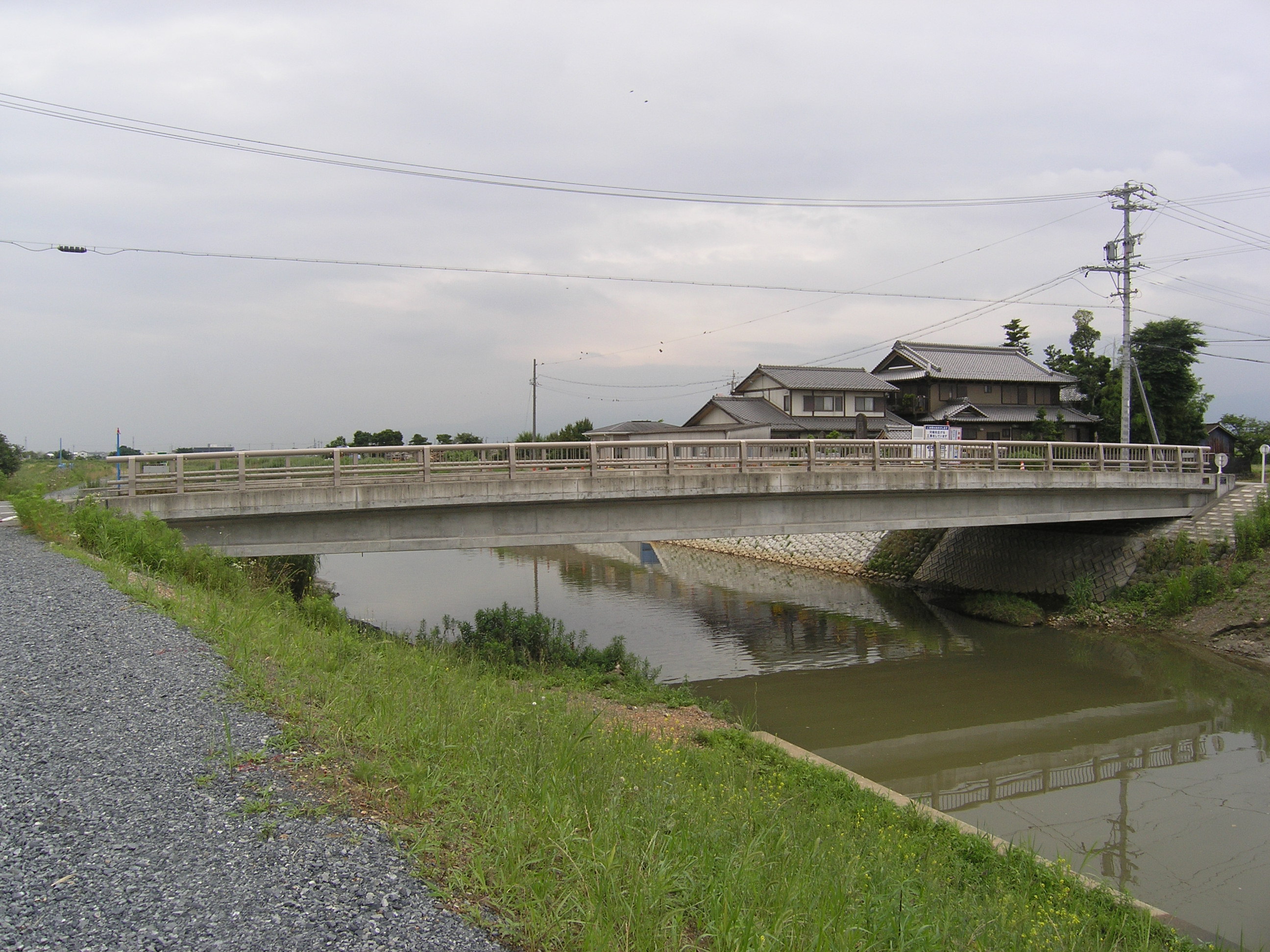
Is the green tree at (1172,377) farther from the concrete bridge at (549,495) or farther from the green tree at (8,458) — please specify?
the green tree at (8,458)

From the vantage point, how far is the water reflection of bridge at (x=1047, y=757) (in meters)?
12.2

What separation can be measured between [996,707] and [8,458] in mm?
41328

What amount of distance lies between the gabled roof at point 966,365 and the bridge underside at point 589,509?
90.0 feet

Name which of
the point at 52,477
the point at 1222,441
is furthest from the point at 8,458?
the point at 1222,441

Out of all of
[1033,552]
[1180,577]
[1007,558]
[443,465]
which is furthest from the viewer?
[1007,558]

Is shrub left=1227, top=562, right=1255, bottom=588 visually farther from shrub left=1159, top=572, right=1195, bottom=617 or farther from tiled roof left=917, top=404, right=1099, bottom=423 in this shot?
tiled roof left=917, top=404, right=1099, bottom=423

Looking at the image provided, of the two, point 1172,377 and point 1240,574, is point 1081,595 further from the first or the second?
point 1172,377

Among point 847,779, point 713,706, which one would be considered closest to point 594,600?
point 713,706

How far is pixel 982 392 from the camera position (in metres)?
48.9

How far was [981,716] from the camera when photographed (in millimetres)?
15852

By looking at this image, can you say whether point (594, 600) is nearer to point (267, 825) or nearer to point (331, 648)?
point (331, 648)

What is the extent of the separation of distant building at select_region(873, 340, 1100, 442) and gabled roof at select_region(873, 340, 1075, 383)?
46 millimetres

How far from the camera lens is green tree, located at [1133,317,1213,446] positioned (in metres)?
39.8

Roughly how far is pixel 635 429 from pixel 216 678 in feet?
185
